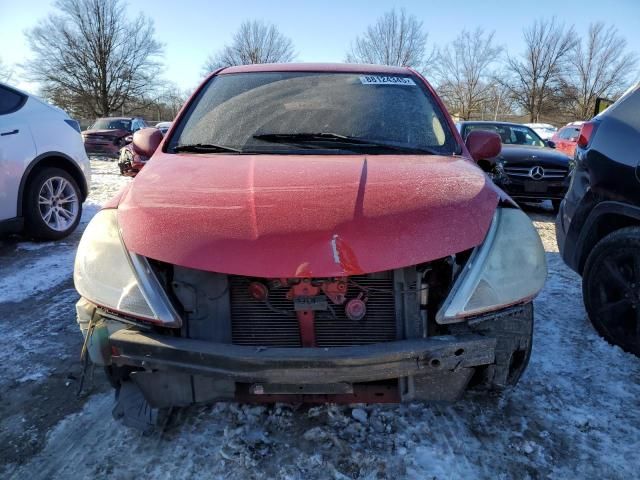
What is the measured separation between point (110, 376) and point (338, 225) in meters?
1.13

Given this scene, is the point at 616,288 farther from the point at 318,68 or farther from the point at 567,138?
the point at 567,138

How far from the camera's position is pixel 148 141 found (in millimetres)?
3051

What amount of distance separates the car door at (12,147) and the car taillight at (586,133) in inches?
201

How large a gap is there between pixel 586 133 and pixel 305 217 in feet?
8.12

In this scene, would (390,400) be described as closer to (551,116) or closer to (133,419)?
(133,419)

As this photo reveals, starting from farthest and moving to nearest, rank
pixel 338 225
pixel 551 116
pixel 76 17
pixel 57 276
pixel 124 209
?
1. pixel 551 116
2. pixel 76 17
3. pixel 57 276
4. pixel 124 209
5. pixel 338 225

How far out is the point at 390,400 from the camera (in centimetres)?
187

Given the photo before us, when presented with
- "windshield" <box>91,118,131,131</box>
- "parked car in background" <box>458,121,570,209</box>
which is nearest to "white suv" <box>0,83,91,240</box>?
"parked car in background" <box>458,121,570,209</box>

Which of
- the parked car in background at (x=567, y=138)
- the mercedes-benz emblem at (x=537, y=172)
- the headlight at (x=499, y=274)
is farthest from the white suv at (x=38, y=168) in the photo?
the parked car in background at (x=567, y=138)

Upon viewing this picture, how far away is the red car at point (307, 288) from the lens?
1695 millimetres

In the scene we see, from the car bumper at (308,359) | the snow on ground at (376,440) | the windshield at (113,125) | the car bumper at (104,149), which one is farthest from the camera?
the windshield at (113,125)

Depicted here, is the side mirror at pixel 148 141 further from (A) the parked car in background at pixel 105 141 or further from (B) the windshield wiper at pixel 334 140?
(A) the parked car in background at pixel 105 141

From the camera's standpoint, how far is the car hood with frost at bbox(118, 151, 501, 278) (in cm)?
171

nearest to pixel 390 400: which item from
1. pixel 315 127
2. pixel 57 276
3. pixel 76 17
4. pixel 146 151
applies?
pixel 315 127
